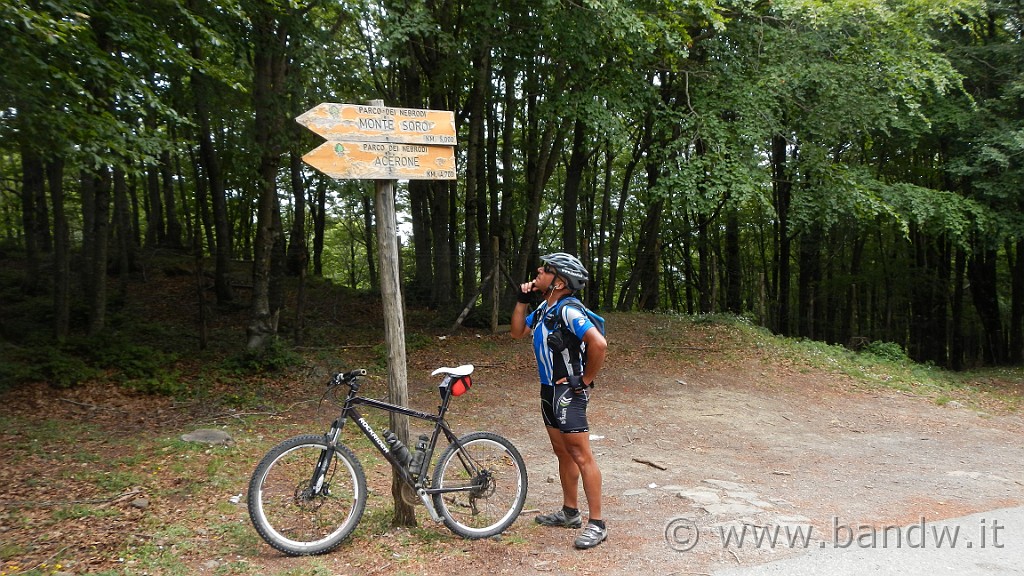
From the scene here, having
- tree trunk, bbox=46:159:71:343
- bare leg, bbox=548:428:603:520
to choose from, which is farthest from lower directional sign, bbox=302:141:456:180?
tree trunk, bbox=46:159:71:343

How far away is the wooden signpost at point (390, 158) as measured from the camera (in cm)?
412

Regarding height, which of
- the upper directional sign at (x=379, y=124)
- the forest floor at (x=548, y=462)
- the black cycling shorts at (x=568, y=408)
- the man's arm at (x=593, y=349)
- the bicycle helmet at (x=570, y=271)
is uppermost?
the upper directional sign at (x=379, y=124)

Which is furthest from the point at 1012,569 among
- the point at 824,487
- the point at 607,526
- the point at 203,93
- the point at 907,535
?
the point at 203,93

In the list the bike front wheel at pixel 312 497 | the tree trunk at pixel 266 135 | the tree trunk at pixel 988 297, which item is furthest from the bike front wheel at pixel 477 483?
the tree trunk at pixel 988 297

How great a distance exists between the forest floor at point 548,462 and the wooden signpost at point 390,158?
1058 millimetres

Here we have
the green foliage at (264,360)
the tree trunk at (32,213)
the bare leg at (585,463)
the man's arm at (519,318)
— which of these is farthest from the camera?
the tree trunk at (32,213)

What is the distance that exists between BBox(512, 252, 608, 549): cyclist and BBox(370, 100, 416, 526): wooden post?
0.90 meters

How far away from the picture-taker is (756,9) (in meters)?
13.2

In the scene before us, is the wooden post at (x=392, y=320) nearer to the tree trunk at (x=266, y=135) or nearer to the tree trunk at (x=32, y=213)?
the tree trunk at (x=266, y=135)

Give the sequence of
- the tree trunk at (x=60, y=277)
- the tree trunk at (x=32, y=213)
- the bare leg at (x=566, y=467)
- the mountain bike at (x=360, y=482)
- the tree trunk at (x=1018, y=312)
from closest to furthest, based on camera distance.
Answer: the mountain bike at (x=360, y=482) < the bare leg at (x=566, y=467) < the tree trunk at (x=60, y=277) < the tree trunk at (x=32, y=213) < the tree trunk at (x=1018, y=312)

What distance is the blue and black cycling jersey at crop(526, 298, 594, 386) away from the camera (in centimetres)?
414

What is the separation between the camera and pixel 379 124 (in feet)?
14.0

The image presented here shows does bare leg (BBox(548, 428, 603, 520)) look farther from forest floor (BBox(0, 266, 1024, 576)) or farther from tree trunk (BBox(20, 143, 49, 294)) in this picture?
tree trunk (BBox(20, 143, 49, 294))

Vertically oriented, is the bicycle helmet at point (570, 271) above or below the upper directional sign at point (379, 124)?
below
